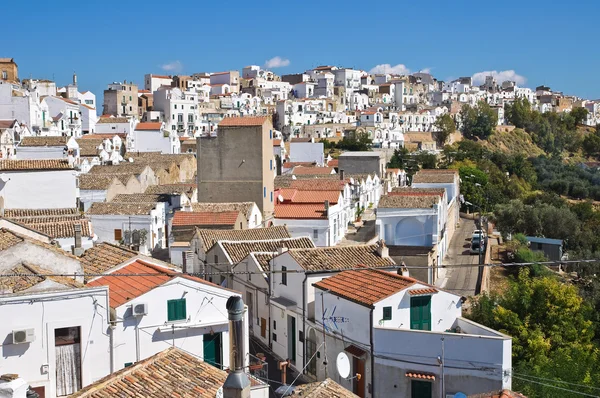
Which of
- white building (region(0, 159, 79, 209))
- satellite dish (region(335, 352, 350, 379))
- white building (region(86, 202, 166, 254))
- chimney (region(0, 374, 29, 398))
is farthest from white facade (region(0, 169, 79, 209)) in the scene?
chimney (region(0, 374, 29, 398))

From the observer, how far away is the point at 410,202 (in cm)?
3319

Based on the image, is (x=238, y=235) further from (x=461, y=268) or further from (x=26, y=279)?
(x=26, y=279)

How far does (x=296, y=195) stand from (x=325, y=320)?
19046 millimetres

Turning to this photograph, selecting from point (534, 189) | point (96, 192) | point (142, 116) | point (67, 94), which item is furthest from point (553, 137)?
point (96, 192)

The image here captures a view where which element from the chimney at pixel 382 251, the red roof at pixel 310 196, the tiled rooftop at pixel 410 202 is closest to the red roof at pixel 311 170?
the red roof at pixel 310 196

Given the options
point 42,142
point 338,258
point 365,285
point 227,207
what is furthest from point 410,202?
point 42,142

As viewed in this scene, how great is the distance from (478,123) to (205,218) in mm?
88909

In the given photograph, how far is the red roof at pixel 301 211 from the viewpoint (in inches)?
1383

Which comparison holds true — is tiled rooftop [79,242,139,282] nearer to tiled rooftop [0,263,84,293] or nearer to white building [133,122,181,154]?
tiled rooftop [0,263,84,293]

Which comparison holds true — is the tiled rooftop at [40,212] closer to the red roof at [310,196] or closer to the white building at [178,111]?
the red roof at [310,196]

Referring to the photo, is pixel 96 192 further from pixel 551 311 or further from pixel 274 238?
pixel 551 311

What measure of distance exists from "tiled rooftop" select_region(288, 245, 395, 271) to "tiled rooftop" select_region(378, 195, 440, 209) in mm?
10865

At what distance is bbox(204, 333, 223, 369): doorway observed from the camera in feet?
58.3

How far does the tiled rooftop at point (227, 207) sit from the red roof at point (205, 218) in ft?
4.83
